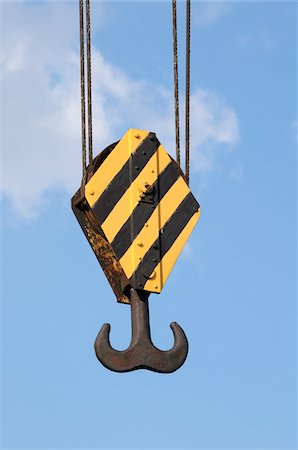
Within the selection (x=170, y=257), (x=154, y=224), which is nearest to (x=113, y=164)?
(x=154, y=224)

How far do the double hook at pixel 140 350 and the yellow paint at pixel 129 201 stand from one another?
288 mm

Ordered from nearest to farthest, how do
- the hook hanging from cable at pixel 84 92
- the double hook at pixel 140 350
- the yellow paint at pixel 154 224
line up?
the double hook at pixel 140 350 < the yellow paint at pixel 154 224 < the hook hanging from cable at pixel 84 92

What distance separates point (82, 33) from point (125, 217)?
2.93ft

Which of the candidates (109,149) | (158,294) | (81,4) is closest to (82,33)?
(81,4)

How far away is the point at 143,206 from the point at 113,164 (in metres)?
0.24

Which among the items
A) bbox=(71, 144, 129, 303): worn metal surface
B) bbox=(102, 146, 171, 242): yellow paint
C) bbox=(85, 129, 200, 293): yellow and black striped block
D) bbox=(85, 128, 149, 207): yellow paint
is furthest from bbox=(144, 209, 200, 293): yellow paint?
bbox=(85, 128, 149, 207): yellow paint

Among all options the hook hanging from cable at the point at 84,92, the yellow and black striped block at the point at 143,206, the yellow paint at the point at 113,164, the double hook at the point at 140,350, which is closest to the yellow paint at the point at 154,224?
the yellow and black striped block at the point at 143,206

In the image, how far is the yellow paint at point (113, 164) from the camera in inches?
201

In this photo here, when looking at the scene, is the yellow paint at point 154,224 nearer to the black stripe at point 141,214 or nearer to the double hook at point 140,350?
the black stripe at point 141,214

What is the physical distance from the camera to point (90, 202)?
5082 millimetres

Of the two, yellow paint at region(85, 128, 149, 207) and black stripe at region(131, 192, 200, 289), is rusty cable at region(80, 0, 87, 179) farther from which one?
black stripe at region(131, 192, 200, 289)

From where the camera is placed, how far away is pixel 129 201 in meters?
5.12

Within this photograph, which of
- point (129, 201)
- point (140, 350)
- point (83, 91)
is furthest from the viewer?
point (83, 91)

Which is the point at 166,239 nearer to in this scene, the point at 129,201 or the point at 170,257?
the point at 170,257
